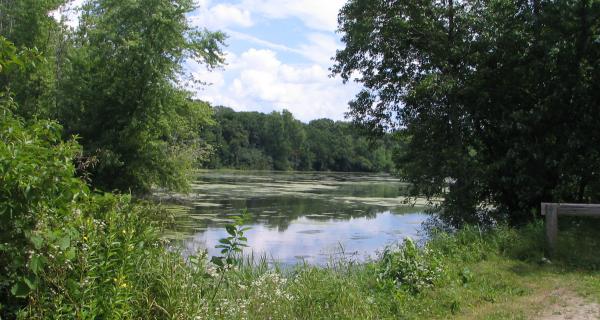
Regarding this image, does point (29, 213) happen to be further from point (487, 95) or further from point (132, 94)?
point (132, 94)

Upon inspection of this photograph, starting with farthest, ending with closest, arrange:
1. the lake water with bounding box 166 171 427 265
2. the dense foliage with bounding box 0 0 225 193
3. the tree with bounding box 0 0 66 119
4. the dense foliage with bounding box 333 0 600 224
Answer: the tree with bounding box 0 0 66 119, the dense foliage with bounding box 0 0 225 193, the lake water with bounding box 166 171 427 265, the dense foliage with bounding box 333 0 600 224

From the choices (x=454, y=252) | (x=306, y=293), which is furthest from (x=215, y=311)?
(x=454, y=252)

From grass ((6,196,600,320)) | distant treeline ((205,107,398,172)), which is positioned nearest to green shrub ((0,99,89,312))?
grass ((6,196,600,320))

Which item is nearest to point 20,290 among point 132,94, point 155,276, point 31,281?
point 31,281

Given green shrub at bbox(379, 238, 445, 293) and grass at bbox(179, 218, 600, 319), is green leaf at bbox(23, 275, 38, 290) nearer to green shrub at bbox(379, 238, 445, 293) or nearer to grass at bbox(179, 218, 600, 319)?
grass at bbox(179, 218, 600, 319)

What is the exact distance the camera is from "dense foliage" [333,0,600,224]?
34.5ft

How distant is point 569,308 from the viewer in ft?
18.8

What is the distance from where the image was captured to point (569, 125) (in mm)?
10867

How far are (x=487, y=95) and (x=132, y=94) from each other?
47.5 feet

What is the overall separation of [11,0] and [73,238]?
91.9 feet

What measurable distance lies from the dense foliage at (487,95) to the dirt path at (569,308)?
4535 mm

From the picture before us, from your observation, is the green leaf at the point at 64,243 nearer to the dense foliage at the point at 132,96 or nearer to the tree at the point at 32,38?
the dense foliage at the point at 132,96

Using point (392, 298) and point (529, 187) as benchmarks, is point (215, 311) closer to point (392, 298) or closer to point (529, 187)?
point (392, 298)

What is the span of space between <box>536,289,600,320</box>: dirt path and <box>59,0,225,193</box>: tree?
681 inches
